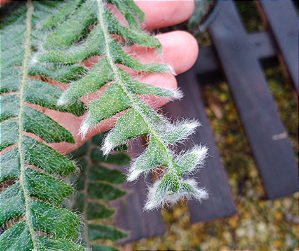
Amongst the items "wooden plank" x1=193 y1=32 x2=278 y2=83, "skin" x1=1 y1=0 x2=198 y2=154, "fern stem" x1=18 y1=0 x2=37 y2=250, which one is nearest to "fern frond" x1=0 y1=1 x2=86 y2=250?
"fern stem" x1=18 y1=0 x2=37 y2=250

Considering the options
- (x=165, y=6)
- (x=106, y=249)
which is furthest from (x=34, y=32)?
(x=106, y=249)

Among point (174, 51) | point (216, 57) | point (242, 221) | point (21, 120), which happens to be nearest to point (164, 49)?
point (174, 51)

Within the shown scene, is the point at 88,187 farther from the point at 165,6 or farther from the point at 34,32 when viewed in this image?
the point at 165,6

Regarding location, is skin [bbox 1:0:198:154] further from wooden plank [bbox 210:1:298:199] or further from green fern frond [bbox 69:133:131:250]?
wooden plank [bbox 210:1:298:199]

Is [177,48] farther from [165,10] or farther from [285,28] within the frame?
[285,28]

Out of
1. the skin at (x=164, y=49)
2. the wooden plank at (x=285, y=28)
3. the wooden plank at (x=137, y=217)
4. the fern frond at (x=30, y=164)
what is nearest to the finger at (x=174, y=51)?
the skin at (x=164, y=49)
